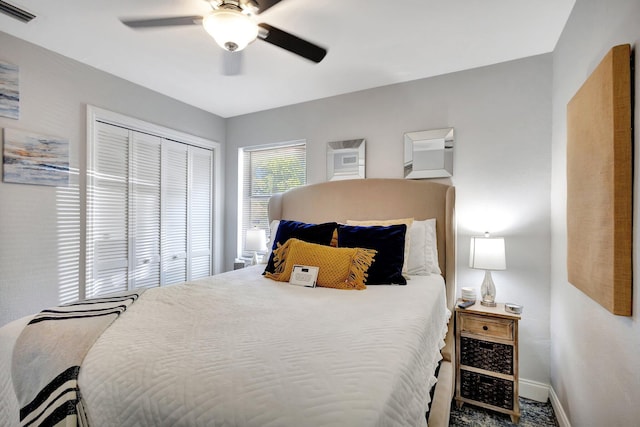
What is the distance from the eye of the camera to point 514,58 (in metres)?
2.26

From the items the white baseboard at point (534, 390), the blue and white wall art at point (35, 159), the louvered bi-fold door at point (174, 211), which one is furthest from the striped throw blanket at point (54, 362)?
the white baseboard at point (534, 390)

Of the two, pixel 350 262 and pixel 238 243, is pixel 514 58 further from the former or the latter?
pixel 238 243

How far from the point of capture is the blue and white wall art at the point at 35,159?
6.64 ft

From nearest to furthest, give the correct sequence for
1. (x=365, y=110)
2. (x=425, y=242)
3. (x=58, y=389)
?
(x=58, y=389)
(x=425, y=242)
(x=365, y=110)

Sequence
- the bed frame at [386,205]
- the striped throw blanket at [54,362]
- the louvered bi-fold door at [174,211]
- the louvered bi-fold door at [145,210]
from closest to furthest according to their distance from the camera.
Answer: the striped throw blanket at [54,362] → the bed frame at [386,205] → the louvered bi-fold door at [145,210] → the louvered bi-fold door at [174,211]

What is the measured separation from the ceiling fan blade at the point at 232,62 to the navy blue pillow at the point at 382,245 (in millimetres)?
1498

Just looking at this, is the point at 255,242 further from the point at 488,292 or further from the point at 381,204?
the point at 488,292

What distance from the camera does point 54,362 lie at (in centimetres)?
93

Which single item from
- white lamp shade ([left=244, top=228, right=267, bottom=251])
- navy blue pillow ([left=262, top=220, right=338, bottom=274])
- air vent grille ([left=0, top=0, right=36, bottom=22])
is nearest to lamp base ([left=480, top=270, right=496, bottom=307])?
navy blue pillow ([left=262, top=220, right=338, bottom=274])

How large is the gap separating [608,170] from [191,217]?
337 cm

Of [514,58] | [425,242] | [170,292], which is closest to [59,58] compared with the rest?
[170,292]

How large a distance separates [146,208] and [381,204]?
7.34ft

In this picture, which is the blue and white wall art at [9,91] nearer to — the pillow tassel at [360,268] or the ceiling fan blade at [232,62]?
the ceiling fan blade at [232,62]

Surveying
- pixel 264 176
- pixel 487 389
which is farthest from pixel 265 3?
pixel 487 389
